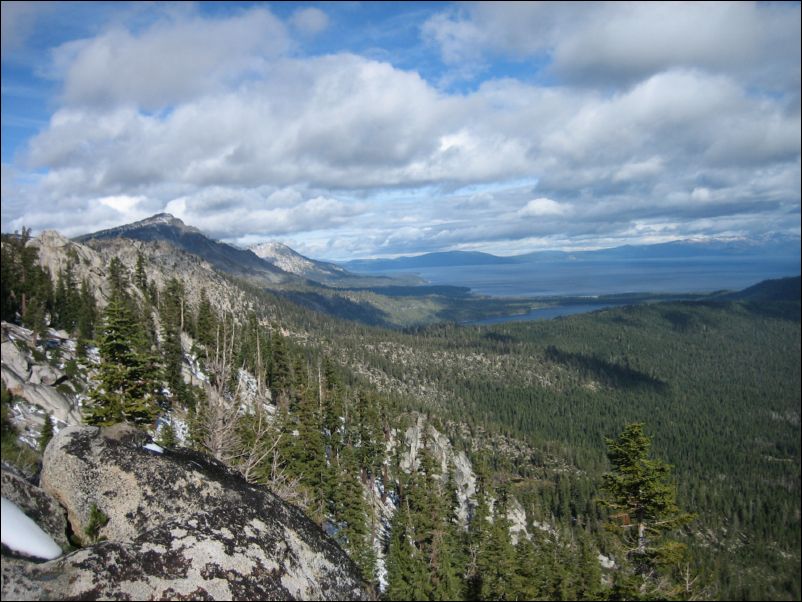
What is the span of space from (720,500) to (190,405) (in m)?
174

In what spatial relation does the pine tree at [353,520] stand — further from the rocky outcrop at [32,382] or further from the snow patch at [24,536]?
the snow patch at [24,536]

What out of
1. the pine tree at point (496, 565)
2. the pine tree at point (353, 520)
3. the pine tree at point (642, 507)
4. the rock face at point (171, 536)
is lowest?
the pine tree at point (496, 565)

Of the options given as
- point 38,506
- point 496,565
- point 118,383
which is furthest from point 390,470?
point 38,506

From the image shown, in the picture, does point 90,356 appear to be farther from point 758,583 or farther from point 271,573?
point 758,583

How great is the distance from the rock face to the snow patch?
44 centimetres

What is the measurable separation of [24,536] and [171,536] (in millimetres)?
2067

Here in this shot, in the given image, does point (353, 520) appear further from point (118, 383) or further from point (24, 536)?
point (24, 536)

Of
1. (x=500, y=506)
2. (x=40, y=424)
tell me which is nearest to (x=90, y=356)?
(x=40, y=424)

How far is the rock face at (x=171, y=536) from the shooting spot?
6.73 m

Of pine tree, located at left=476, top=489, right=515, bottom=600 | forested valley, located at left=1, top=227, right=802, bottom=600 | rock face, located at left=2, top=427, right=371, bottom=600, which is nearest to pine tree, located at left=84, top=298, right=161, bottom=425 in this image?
forested valley, located at left=1, top=227, right=802, bottom=600

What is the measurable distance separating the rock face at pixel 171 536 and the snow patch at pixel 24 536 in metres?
0.44

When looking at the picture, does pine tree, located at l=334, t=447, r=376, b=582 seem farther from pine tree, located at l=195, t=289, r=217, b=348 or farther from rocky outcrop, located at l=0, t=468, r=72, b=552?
pine tree, located at l=195, t=289, r=217, b=348

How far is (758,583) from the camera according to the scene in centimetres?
11050

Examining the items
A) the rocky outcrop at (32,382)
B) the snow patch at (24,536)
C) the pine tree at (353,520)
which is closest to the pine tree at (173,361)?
the rocky outcrop at (32,382)
